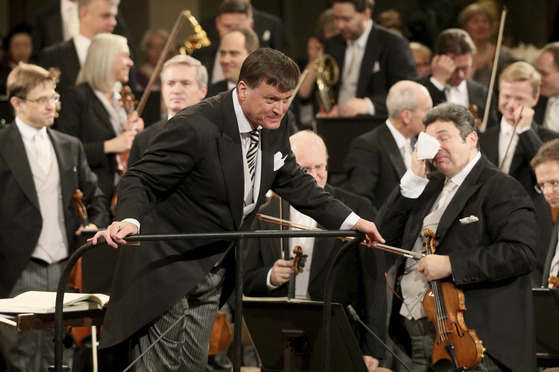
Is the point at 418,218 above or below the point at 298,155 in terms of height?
below

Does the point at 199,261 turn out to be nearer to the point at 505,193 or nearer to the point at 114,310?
the point at 114,310

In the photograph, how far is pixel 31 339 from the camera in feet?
17.1

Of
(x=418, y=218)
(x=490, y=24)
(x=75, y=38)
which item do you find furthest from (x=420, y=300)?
(x=490, y=24)

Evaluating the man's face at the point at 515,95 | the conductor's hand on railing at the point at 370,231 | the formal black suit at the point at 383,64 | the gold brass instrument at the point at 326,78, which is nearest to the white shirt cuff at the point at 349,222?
the conductor's hand on railing at the point at 370,231

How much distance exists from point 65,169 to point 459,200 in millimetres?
2384

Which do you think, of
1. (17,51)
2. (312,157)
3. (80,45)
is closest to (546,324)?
(312,157)

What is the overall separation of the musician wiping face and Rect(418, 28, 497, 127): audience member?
53 centimetres

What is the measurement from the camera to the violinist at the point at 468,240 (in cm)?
406

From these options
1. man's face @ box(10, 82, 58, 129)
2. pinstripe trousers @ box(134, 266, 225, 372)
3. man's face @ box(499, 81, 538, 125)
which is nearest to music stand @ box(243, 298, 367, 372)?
pinstripe trousers @ box(134, 266, 225, 372)

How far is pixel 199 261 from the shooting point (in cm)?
367

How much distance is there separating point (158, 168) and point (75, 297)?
80 centimetres

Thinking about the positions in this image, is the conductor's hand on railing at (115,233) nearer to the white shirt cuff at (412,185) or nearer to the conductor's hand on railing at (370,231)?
the conductor's hand on railing at (370,231)

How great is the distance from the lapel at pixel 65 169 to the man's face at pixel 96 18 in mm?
1428

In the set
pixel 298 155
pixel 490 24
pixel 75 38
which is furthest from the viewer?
pixel 490 24
